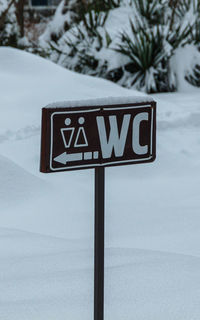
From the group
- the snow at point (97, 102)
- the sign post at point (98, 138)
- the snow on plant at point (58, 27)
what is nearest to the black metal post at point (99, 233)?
the sign post at point (98, 138)

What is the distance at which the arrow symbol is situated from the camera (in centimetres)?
214

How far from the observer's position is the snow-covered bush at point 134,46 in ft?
31.4

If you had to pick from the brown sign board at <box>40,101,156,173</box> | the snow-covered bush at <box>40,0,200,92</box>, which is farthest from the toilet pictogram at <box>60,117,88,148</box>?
the snow-covered bush at <box>40,0,200,92</box>

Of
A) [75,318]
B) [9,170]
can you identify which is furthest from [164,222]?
[75,318]

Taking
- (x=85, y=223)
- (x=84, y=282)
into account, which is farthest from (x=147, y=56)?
(x=84, y=282)

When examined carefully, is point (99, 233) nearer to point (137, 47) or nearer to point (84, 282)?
point (84, 282)

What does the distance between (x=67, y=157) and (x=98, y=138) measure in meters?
0.12

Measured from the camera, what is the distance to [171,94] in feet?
30.9

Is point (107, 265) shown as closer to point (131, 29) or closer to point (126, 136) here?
point (126, 136)

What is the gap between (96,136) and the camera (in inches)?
86.3

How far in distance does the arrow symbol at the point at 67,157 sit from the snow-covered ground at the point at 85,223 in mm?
936

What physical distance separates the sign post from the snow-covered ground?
0.75 meters

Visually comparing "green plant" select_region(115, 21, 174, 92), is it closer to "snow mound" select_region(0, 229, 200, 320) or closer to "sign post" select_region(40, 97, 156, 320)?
"snow mound" select_region(0, 229, 200, 320)

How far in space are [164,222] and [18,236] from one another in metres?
0.98
